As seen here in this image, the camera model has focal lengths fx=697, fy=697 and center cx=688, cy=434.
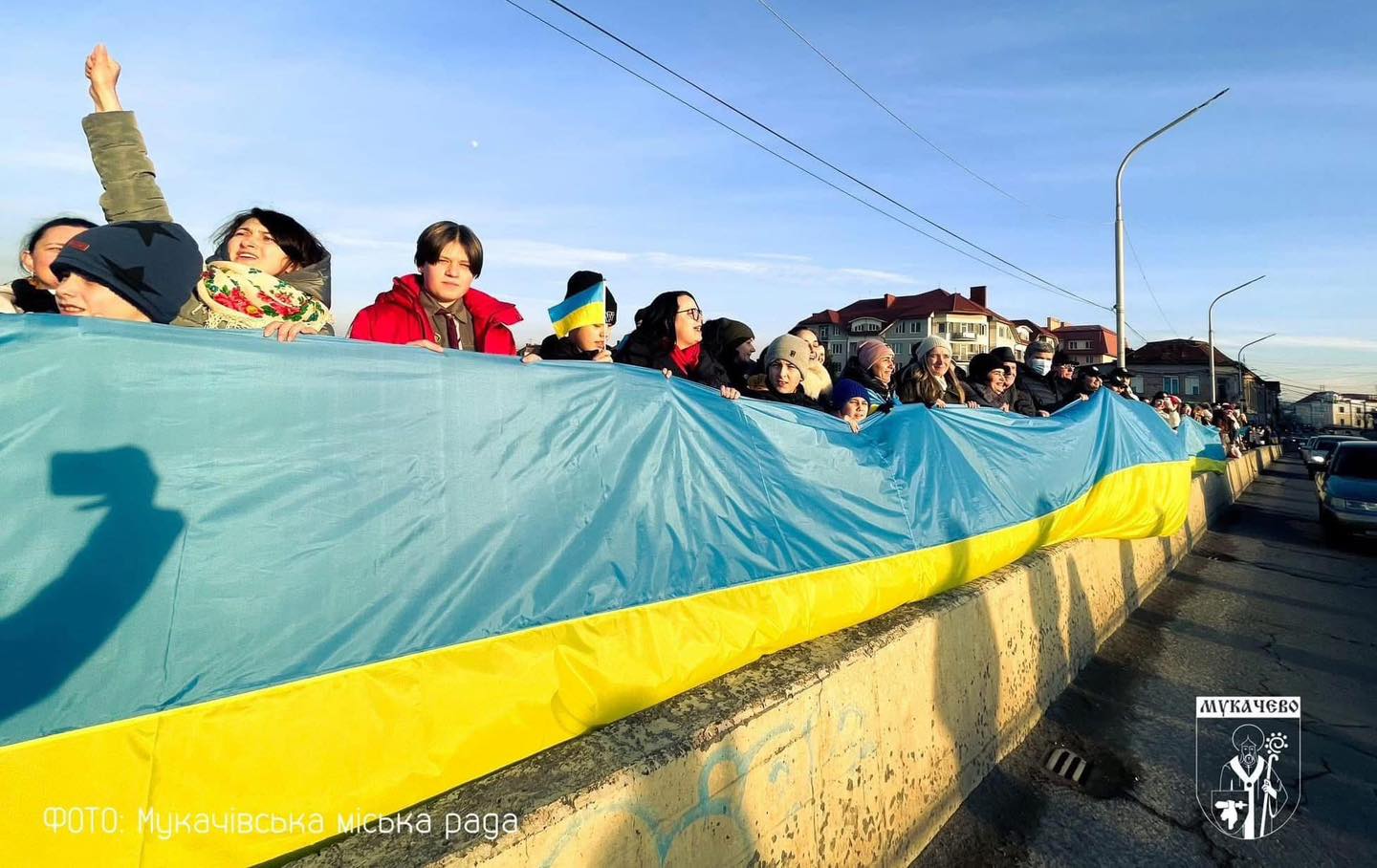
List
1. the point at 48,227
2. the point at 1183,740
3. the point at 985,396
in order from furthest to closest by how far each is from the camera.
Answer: the point at 985,396
the point at 1183,740
the point at 48,227

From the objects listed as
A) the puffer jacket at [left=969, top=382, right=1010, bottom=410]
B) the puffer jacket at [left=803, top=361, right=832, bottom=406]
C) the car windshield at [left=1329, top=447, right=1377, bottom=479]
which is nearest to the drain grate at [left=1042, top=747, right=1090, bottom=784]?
the puffer jacket at [left=803, top=361, right=832, bottom=406]

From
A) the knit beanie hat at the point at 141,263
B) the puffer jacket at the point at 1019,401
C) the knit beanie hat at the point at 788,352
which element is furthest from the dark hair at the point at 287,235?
the puffer jacket at the point at 1019,401

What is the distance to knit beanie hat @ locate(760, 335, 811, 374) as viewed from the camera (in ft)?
14.4

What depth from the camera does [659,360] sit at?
Answer: 13.0 ft

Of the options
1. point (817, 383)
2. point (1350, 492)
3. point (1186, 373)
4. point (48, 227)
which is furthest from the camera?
point (1186, 373)

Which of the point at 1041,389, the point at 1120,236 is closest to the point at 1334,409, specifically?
the point at 1120,236

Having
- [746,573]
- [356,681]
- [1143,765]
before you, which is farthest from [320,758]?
[1143,765]

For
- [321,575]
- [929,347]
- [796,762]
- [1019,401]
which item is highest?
[929,347]

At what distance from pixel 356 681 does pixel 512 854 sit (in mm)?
559

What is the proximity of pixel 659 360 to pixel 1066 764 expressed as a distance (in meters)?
3.17

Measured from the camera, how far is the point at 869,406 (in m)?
4.56

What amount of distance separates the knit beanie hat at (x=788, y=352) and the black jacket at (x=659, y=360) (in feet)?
1.17

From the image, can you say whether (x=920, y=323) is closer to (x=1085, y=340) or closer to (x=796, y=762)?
(x=1085, y=340)

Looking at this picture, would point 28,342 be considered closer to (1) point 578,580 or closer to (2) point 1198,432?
(1) point 578,580
